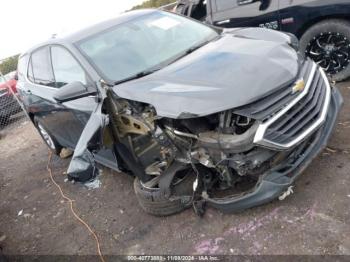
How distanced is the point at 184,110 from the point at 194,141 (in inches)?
13.1

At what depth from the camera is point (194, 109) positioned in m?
3.01

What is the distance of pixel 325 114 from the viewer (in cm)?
323

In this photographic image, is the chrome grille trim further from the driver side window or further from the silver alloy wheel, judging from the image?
the silver alloy wheel

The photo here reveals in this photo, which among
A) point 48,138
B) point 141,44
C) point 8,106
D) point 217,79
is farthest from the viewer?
point 8,106

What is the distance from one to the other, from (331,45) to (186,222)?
305 centimetres

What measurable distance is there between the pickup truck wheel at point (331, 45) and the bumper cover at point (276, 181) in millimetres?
1833

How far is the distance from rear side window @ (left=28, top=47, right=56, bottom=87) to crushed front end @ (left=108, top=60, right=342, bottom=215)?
1.67 metres

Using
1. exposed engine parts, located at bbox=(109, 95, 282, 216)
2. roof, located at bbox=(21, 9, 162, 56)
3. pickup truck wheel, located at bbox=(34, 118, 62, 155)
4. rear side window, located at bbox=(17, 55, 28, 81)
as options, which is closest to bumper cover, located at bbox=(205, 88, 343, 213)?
exposed engine parts, located at bbox=(109, 95, 282, 216)

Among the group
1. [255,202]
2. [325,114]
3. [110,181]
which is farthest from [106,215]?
[325,114]

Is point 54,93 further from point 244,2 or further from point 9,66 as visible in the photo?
point 9,66

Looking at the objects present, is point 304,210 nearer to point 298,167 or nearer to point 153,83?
point 298,167

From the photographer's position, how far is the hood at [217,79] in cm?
299

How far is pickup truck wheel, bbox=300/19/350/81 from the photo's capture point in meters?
4.83

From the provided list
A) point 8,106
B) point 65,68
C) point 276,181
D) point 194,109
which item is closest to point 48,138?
point 65,68
